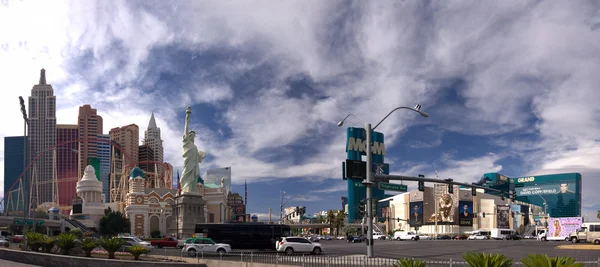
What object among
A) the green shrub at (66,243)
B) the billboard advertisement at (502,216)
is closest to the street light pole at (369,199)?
the green shrub at (66,243)

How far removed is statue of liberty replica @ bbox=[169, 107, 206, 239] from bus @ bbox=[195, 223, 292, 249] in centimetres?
5062

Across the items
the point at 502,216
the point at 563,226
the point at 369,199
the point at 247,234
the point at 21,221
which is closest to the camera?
the point at 369,199

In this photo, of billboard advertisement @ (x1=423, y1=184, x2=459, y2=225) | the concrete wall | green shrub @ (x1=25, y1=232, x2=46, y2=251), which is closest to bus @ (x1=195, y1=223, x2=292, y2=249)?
green shrub @ (x1=25, y1=232, x2=46, y2=251)

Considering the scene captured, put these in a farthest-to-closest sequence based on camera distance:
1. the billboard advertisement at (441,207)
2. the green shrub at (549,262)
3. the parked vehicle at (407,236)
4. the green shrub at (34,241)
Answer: the billboard advertisement at (441,207) → the parked vehicle at (407,236) → the green shrub at (34,241) → the green shrub at (549,262)

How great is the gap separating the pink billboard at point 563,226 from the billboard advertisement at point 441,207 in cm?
5932

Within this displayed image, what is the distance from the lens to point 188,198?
104125 mm

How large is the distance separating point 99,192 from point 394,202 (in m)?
83.3

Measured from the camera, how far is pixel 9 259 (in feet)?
129

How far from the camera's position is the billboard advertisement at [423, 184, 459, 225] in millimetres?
129125

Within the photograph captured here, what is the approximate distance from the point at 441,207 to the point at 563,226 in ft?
209

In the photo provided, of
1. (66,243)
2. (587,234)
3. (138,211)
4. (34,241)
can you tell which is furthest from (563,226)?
(138,211)

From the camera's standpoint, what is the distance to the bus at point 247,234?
48.8 m

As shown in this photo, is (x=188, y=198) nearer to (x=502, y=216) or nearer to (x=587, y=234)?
(x=587, y=234)

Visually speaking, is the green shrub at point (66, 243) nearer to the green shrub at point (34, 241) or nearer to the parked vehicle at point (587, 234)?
the green shrub at point (34, 241)
